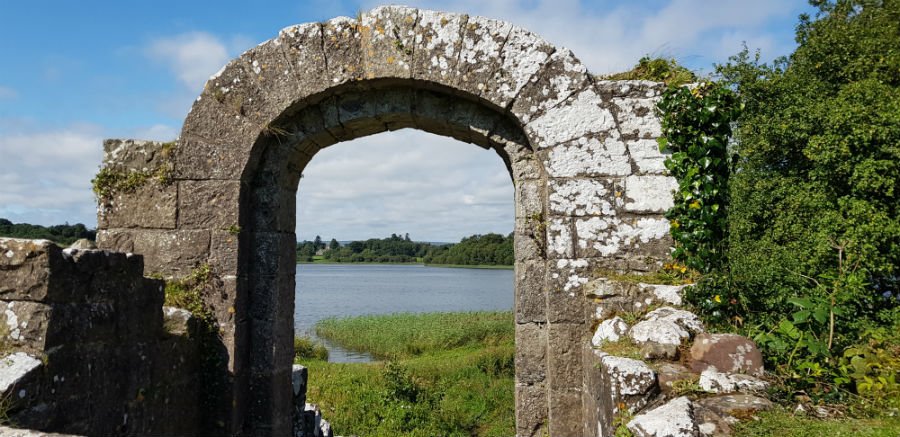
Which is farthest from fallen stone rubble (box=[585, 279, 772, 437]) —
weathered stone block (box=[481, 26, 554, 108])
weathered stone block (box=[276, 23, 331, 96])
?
weathered stone block (box=[276, 23, 331, 96])

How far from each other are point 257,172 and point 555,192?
2.21m

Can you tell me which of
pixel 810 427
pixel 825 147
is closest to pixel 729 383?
pixel 810 427

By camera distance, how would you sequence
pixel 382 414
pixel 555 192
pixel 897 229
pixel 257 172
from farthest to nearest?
pixel 897 229, pixel 382 414, pixel 257 172, pixel 555 192

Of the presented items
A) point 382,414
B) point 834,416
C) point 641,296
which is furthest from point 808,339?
point 382,414

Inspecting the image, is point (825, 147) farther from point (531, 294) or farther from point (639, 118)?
point (531, 294)

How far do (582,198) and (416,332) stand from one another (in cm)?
1447

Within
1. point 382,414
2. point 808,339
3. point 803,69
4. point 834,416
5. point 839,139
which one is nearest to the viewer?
point 834,416

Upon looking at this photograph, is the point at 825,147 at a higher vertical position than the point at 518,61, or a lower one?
higher

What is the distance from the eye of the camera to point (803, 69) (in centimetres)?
1373

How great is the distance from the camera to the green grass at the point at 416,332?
16734 mm

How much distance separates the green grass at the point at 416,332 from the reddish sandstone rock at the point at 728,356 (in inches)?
482

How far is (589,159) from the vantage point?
400 centimetres

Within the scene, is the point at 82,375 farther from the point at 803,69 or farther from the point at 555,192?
the point at 803,69

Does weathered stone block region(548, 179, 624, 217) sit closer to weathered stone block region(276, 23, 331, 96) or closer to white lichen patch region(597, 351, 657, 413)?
white lichen patch region(597, 351, 657, 413)
